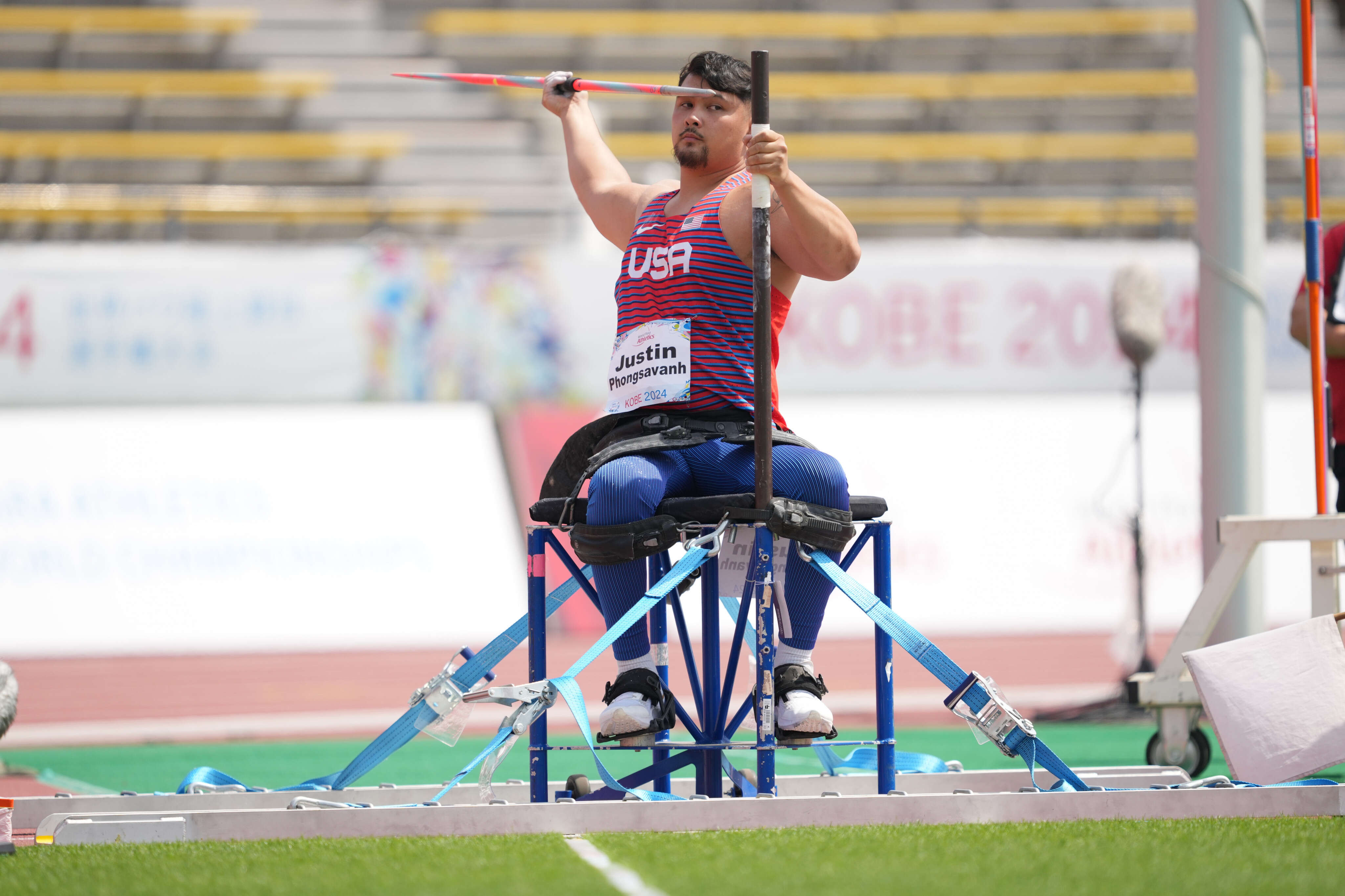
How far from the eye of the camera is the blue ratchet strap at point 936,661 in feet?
9.96

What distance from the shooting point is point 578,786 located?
3.35 meters

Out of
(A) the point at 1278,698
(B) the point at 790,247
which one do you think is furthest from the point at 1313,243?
(B) the point at 790,247

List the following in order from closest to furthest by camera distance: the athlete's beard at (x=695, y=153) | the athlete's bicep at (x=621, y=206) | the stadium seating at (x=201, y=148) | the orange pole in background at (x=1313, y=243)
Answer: the athlete's beard at (x=695, y=153) < the athlete's bicep at (x=621, y=206) < the orange pole in background at (x=1313, y=243) < the stadium seating at (x=201, y=148)

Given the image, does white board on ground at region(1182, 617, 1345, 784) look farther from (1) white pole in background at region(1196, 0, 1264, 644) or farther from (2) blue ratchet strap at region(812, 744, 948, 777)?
(1) white pole in background at region(1196, 0, 1264, 644)

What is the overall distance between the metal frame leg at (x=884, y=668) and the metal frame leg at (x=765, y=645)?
252 mm

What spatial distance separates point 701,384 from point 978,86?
13096 mm

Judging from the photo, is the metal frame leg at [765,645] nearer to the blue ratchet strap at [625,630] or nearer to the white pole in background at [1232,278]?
the blue ratchet strap at [625,630]

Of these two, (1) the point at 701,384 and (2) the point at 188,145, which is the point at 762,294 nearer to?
(1) the point at 701,384

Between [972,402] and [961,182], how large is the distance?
4.84 meters

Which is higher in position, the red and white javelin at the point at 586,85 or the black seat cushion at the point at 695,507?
the red and white javelin at the point at 586,85

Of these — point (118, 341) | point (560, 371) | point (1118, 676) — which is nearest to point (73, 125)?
point (118, 341)

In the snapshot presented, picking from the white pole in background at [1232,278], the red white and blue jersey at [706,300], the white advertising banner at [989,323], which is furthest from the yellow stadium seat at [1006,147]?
the red white and blue jersey at [706,300]

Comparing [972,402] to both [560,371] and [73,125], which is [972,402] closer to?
[560,371]

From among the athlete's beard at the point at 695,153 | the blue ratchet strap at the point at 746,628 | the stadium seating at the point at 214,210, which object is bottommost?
the blue ratchet strap at the point at 746,628
